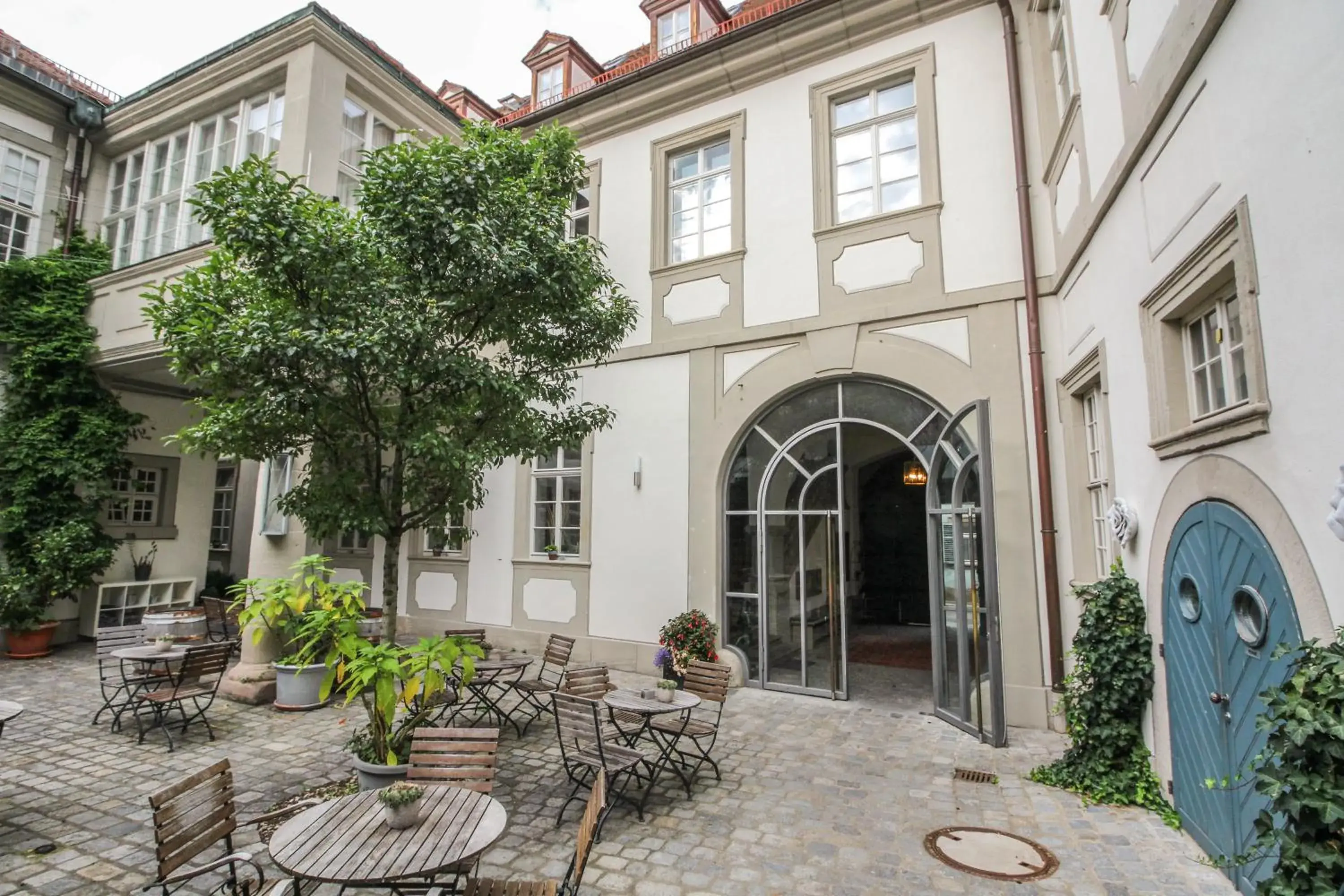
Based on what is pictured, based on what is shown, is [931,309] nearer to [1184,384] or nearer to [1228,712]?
[1184,384]

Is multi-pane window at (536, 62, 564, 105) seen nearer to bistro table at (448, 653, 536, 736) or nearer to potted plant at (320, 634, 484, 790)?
bistro table at (448, 653, 536, 736)

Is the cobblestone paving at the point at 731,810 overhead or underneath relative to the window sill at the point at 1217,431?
underneath

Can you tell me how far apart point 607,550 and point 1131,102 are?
23.5 ft

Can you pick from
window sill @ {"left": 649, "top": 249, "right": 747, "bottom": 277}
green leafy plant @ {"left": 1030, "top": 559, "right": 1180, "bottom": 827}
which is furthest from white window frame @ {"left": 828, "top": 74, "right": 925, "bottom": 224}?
green leafy plant @ {"left": 1030, "top": 559, "right": 1180, "bottom": 827}

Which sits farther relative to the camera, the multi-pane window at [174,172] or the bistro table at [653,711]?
the multi-pane window at [174,172]

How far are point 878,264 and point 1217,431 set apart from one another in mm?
4851

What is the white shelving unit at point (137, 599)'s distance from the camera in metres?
11.2

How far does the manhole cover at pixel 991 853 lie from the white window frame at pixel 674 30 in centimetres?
1010

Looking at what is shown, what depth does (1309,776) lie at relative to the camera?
7.41ft

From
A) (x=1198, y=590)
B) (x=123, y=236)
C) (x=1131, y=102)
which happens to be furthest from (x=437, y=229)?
(x=123, y=236)

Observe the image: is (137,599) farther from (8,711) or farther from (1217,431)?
(1217,431)

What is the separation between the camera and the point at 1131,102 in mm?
4484

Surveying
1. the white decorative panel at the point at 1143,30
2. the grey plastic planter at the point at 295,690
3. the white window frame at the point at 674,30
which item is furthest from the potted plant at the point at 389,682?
the white window frame at the point at 674,30

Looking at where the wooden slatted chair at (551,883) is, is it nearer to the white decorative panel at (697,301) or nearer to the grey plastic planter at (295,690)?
the grey plastic planter at (295,690)
